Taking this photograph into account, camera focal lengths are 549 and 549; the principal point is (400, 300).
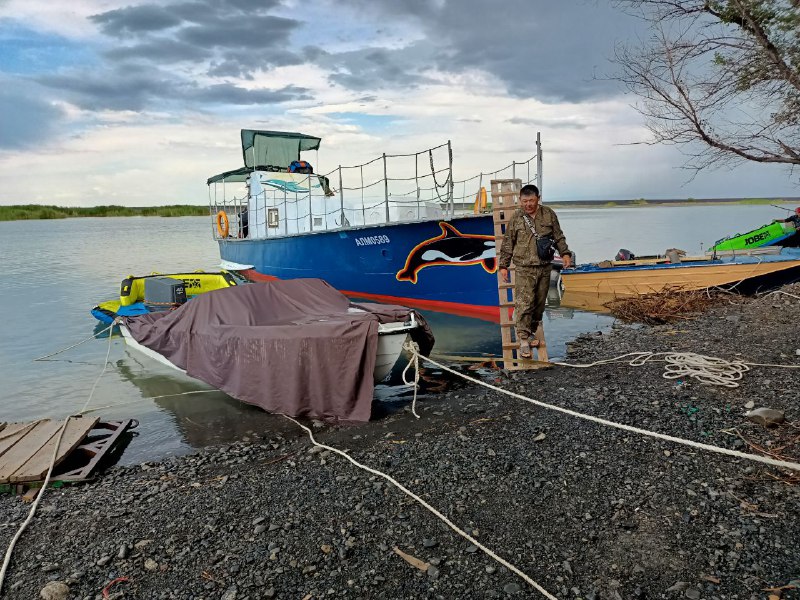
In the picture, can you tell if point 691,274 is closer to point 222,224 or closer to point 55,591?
point 55,591

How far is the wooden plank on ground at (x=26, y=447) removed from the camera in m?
5.53

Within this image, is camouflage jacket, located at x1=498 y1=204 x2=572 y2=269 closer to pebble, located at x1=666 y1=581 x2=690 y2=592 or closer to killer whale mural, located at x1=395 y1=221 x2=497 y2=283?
pebble, located at x1=666 y1=581 x2=690 y2=592

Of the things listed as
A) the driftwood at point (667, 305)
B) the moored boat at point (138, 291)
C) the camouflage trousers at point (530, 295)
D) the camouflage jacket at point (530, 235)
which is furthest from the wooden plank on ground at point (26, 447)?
the driftwood at point (667, 305)

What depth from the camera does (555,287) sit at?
60.4 ft

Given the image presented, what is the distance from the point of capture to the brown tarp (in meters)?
6.80

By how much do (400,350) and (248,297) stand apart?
270 cm

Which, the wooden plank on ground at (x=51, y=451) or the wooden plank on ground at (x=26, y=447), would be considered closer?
the wooden plank on ground at (x=51, y=451)

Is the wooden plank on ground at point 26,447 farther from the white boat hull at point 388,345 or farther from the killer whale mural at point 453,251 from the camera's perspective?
the killer whale mural at point 453,251

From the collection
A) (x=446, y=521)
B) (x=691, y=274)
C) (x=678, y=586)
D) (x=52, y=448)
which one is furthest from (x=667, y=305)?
(x=52, y=448)

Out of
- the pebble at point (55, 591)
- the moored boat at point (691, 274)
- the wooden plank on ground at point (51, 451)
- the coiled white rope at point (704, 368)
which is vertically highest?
the moored boat at point (691, 274)

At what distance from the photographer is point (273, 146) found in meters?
19.9

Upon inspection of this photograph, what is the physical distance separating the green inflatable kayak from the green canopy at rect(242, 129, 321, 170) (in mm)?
14068

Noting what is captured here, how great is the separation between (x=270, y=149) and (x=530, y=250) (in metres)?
15.1

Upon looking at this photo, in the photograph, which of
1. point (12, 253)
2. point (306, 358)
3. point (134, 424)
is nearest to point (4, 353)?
point (134, 424)
